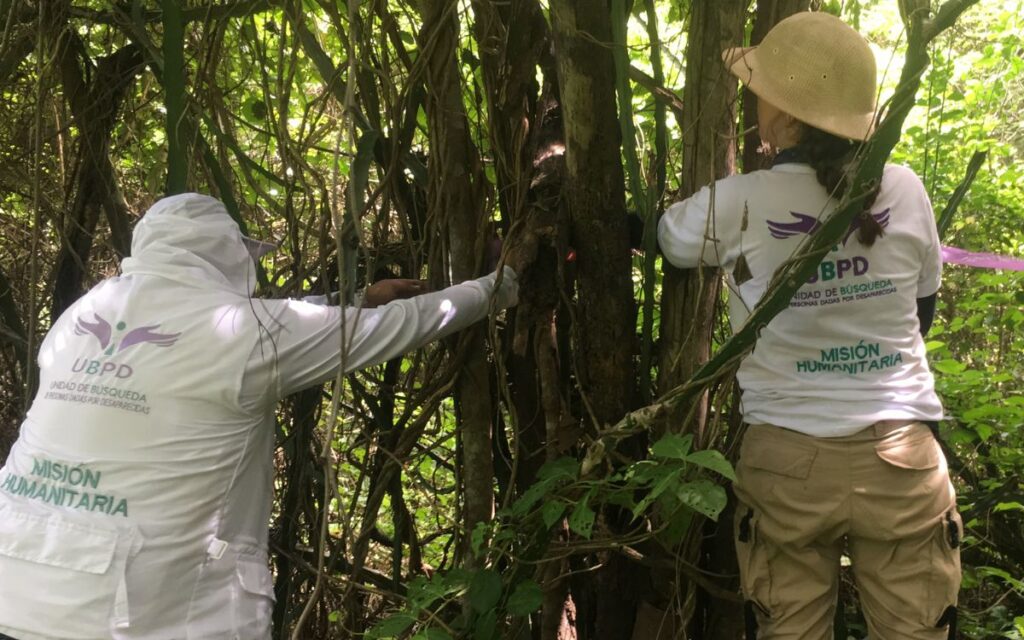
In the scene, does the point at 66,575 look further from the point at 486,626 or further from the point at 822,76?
the point at 822,76

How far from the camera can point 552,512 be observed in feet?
5.34

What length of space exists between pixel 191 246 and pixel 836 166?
1.29 meters

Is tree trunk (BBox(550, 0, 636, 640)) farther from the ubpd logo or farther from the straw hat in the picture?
the ubpd logo

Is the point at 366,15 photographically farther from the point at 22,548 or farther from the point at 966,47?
the point at 966,47

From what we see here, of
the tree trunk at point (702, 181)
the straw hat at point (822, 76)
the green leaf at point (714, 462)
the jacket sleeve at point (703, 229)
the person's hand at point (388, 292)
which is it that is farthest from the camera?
the person's hand at point (388, 292)

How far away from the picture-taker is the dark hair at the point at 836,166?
165 centimetres

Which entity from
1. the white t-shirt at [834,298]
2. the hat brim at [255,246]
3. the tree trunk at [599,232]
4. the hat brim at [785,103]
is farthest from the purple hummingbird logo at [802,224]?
the hat brim at [255,246]

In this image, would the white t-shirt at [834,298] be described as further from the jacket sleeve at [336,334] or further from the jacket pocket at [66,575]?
the jacket pocket at [66,575]

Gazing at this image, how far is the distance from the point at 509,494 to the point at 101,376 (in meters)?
0.92

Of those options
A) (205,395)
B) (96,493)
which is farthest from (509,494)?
(96,493)

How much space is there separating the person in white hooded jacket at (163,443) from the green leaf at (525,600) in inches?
20.1

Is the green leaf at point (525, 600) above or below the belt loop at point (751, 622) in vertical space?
above

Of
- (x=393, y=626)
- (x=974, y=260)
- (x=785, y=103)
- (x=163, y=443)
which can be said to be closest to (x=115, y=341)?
(x=163, y=443)

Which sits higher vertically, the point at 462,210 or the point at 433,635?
the point at 462,210
